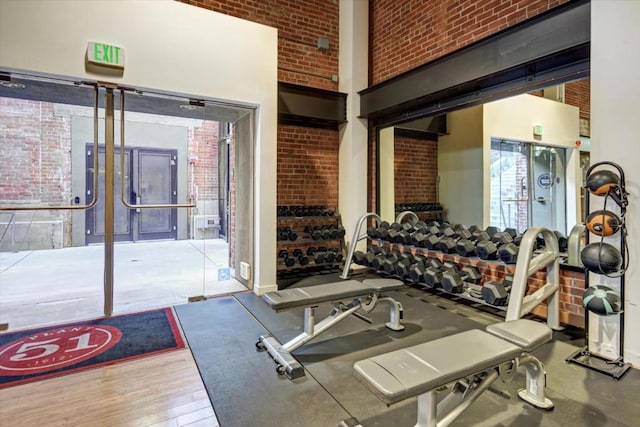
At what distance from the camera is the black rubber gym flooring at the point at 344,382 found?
5.79 ft

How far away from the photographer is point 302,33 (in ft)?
16.1

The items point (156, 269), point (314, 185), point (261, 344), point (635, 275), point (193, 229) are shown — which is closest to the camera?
point (635, 275)

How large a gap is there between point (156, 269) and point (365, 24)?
4645mm

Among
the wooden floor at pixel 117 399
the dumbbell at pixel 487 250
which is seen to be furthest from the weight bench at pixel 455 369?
the dumbbell at pixel 487 250

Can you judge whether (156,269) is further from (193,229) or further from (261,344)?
(261,344)

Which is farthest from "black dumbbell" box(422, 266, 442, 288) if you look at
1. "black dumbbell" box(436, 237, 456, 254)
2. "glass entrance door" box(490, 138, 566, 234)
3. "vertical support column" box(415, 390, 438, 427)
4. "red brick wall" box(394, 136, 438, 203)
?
"glass entrance door" box(490, 138, 566, 234)

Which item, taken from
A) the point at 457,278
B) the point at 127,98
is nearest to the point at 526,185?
the point at 457,278

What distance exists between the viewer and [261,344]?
2.55 meters

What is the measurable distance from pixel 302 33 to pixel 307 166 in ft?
6.25

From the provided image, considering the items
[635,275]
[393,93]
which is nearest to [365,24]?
[393,93]

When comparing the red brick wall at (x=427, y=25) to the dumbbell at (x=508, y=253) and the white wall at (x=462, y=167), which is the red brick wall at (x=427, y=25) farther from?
the dumbbell at (x=508, y=253)

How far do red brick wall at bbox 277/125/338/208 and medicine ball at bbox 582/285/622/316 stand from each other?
11.3 ft

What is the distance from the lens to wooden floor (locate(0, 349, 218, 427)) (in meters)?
1.76

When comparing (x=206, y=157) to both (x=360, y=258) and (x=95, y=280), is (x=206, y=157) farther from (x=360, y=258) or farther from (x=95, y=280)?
(x=360, y=258)
